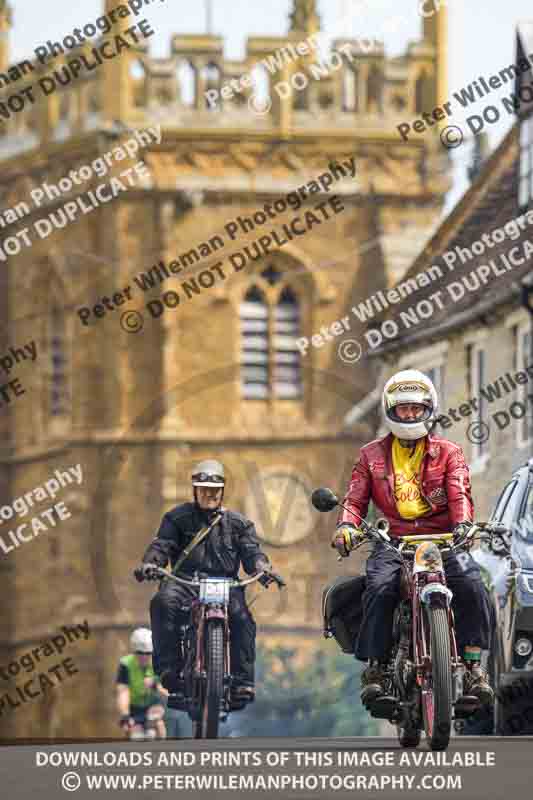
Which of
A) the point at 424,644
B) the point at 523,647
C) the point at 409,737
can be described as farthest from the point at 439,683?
the point at 523,647

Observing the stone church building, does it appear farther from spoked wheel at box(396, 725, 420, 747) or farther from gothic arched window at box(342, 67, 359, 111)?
spoked wheel at box(396, 725, 420, 747)

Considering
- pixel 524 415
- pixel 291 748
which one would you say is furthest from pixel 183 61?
pixel 291 748

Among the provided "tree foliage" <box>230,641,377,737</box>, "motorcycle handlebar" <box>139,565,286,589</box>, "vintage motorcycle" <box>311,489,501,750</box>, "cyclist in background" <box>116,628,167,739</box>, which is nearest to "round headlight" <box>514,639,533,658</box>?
"motorcycle handlebar" <box>139,565,286,589</box>

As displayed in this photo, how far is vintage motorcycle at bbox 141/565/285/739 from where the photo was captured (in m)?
17.0

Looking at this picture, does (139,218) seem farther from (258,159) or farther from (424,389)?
(424,389)

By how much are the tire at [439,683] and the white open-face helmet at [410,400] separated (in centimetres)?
89

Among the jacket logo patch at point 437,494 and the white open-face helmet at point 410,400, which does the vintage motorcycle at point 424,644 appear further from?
the white open-face helmet at point 410,400

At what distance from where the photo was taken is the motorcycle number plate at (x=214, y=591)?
17.2 metres

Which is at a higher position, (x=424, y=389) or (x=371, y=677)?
Answer: (x=424, y=389)

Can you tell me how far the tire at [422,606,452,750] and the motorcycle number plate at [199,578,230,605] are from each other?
2514mm

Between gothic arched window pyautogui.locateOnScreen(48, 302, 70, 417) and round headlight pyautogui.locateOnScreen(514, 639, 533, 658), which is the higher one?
gothic arched window pyautogui.locateOnScreen(48, 302, 70, 417)

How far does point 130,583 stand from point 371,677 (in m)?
49.0

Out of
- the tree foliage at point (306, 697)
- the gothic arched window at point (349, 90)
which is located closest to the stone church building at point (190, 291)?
the gothic arched window at point (349, 90)

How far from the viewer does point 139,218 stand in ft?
216
